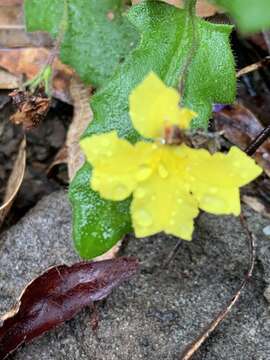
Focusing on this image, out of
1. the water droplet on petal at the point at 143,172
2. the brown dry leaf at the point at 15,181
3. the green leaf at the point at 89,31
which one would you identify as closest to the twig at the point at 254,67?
the green leaf at the point at 89,31

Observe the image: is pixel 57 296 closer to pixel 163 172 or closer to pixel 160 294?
pixel 160 294

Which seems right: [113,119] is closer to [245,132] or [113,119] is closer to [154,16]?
[154,16]

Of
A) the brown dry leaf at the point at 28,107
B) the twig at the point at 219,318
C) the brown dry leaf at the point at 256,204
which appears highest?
the brown dry leaf at the point at 28,107

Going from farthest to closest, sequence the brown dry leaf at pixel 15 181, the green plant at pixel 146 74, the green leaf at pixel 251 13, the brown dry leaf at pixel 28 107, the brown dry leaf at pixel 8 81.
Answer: the brown dry leaf at pixel 8 81
the brown dry leaf at pixel 15 181
the brown dry leaf at pixel 28 107
the green plant at pixel 146 74
the green leaf at pixel 251 13

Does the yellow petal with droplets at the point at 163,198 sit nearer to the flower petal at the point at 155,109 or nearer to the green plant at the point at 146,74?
the flower petal at the point at 155,109

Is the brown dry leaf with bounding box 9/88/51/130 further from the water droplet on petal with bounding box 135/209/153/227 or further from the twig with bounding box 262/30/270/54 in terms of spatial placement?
the twig with bounding box 262/30/270/54

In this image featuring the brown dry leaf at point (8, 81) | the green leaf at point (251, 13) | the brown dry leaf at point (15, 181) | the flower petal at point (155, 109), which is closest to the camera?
the green leaf at point (251, 13)

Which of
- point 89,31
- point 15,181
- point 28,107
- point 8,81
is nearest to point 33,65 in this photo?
point 8,81

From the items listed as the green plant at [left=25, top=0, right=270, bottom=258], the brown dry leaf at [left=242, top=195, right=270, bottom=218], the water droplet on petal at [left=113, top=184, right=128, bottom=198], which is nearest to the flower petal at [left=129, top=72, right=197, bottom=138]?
the water droplet on petal at [left=113, top=184, right=128, bottom=198]
